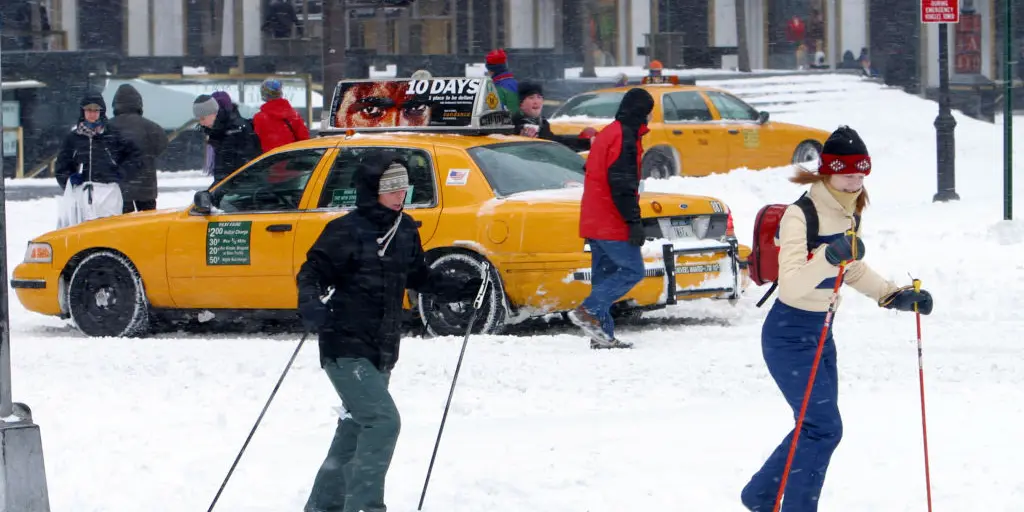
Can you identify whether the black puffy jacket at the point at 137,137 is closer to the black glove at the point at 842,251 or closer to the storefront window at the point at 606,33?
the black glove at the point at 842,251

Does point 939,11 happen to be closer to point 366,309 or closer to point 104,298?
point 104,298

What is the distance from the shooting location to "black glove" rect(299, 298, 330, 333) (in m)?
5.30

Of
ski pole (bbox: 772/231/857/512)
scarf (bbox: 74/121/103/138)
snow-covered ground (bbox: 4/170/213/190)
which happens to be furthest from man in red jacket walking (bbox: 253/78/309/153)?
snow-covered ground (bbox: 4/170/213/190)

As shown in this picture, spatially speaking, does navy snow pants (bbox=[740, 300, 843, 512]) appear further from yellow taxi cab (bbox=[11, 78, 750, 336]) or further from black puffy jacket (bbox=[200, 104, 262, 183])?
black puffy jacket (bbox=[200, 104, 262, 183])

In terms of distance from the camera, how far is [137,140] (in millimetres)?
12453

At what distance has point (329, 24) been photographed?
60.7ft

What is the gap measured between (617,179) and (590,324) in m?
0.89

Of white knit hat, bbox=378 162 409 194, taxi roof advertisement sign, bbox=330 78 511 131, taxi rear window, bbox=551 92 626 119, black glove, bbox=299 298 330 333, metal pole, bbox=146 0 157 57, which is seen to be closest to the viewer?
black glove, bbox=299 298 330 333

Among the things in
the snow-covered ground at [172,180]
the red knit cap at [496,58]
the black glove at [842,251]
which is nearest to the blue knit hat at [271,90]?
the red knit cap at [496,58]

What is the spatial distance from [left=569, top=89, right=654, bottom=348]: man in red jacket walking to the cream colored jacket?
3880 mm

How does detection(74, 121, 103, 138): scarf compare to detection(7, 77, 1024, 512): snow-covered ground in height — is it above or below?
above

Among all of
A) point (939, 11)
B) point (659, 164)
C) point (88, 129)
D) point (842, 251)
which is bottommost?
point (842, 251)

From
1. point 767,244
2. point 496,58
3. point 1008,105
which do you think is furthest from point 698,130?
point 767,244

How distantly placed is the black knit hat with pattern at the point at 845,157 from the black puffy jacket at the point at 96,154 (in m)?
8.26
